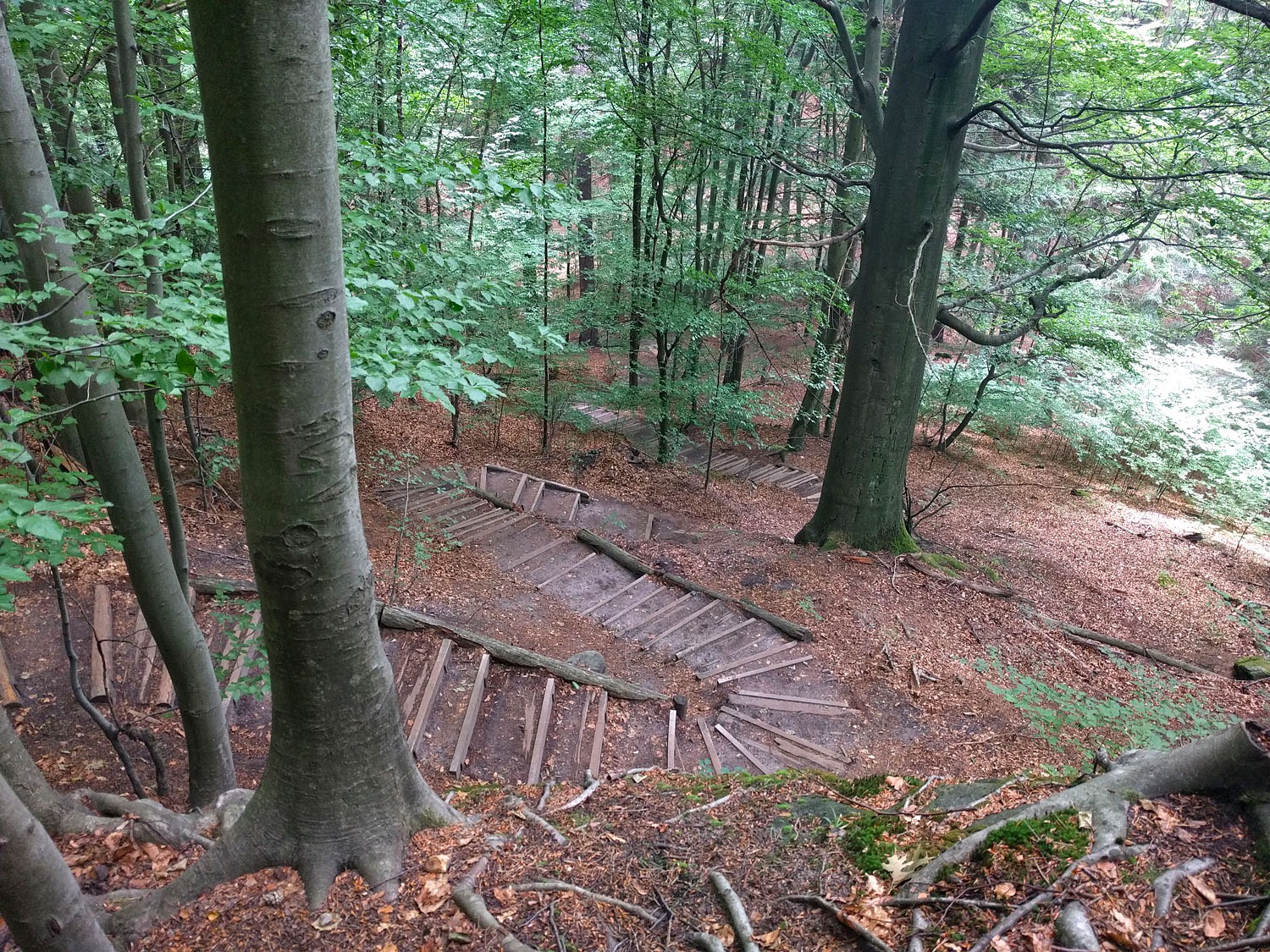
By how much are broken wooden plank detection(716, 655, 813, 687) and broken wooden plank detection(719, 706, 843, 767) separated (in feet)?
1.27

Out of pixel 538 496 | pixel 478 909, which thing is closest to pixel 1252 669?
pixel 478 909

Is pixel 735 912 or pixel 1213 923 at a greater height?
pixel 1213 923

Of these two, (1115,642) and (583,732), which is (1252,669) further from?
(583,732)

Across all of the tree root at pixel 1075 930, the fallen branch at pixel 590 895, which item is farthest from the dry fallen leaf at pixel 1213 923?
the fallen branch at pixel 590 895

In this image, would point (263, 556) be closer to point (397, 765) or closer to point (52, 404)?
point (397, 765)

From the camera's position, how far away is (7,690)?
15.0 ft

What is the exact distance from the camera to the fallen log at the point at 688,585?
7.05 m

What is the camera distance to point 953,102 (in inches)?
274

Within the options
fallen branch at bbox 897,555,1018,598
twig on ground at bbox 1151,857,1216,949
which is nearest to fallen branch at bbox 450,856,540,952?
twig on ground at bbox 1151,857,1216,949

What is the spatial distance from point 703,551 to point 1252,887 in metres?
7.18

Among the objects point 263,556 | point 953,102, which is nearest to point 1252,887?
point 263,556

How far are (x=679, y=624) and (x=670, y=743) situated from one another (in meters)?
1.93

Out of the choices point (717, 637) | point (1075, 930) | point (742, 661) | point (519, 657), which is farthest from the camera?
point (717, 637)

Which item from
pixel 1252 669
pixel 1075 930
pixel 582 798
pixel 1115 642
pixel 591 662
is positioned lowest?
pixel 591 662
